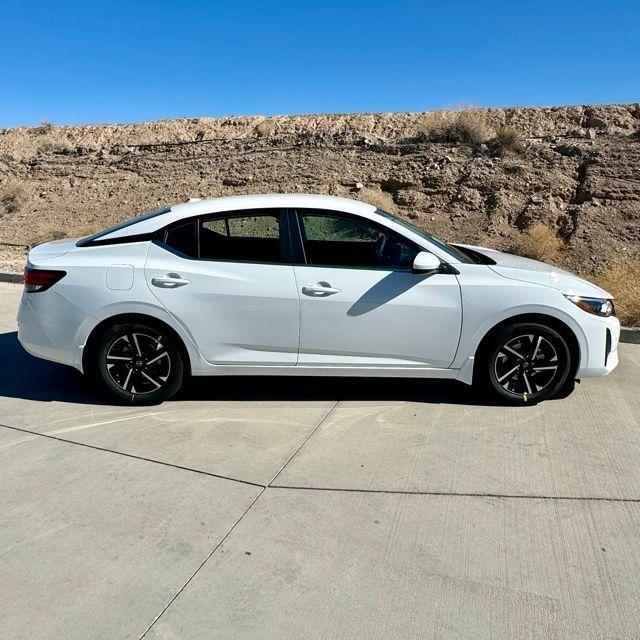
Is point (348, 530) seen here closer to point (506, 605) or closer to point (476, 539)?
point (476, 539)

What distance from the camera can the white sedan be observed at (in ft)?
15.8

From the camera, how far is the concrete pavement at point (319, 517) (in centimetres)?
268

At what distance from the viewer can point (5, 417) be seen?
4.83 m

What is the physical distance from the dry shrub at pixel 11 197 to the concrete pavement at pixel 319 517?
1821 centimetres

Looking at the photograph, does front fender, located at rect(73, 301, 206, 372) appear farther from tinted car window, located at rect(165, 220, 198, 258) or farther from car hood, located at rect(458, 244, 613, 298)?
car hood, located at rect(458, 244, 613, 298)

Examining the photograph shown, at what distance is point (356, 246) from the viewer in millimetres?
5066

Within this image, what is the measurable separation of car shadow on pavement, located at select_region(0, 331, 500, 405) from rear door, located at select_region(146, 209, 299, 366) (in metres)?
0.53

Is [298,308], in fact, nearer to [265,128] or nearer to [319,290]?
[319,290]

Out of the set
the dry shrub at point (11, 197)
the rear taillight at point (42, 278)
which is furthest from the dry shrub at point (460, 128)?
the rear taillight at point (42, 278)

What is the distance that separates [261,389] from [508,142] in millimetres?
13769

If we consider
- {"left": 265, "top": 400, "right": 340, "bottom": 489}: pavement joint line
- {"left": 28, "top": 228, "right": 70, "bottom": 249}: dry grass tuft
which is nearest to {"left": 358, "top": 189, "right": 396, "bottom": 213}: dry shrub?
{"left": 28, "top": 228, "right": 70, "bottom": 249}: dry grass tuft

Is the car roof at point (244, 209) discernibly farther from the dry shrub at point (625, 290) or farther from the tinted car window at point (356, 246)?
the dry shrub at point (625, 290)

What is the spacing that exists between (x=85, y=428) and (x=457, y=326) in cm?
281

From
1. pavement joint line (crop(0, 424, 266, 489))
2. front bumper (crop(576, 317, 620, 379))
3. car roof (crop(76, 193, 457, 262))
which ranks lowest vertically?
pavement joint line (crop(0, 424, 266, 489))
